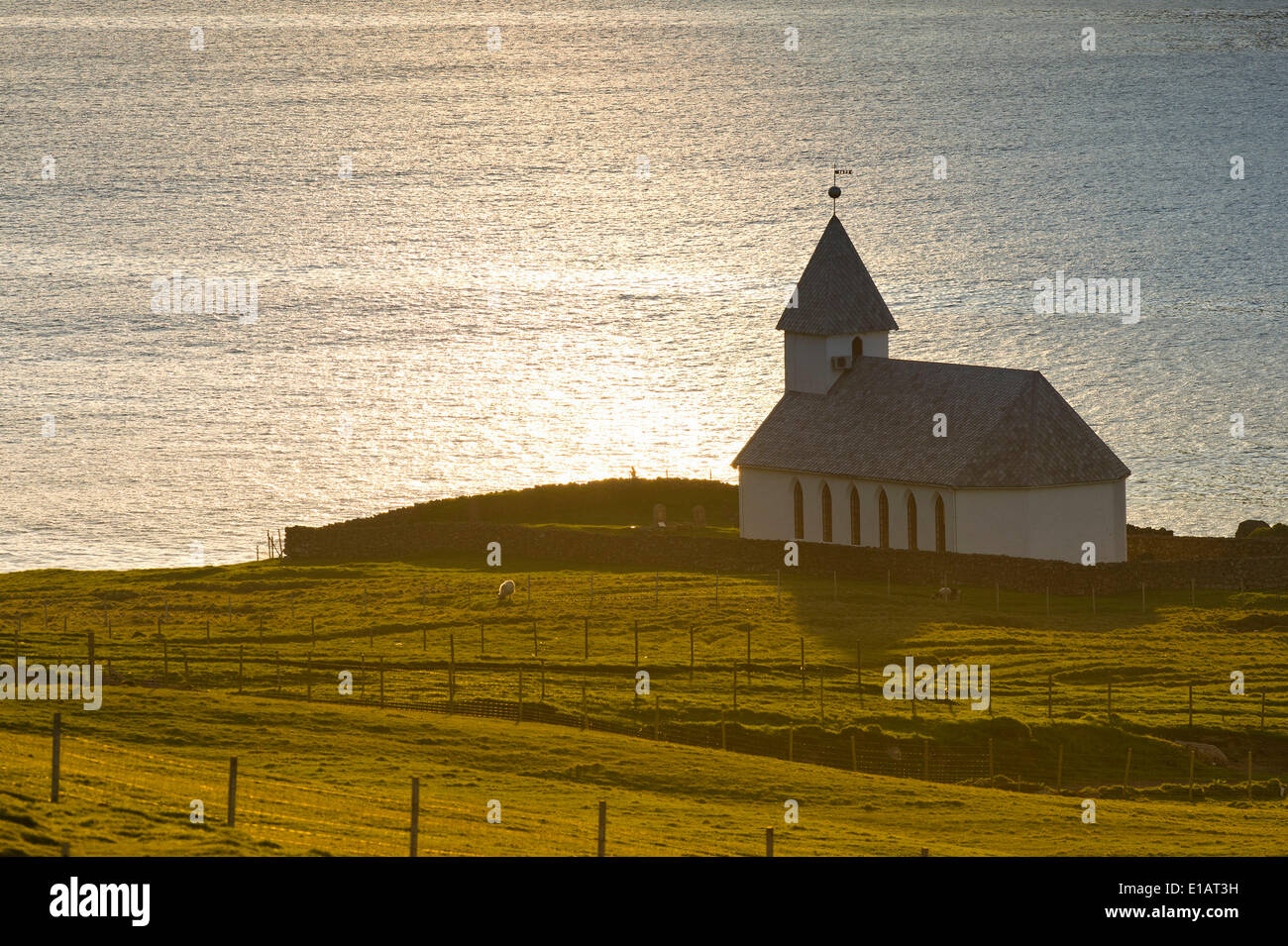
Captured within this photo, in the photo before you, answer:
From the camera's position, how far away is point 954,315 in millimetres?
192125

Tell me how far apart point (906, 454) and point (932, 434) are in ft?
4.71

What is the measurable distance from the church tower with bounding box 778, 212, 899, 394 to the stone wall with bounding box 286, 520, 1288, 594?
892cm

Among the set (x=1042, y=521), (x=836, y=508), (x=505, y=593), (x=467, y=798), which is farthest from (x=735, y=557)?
(x=467, y=798)

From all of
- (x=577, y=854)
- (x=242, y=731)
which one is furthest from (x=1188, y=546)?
(x=577, y=854)

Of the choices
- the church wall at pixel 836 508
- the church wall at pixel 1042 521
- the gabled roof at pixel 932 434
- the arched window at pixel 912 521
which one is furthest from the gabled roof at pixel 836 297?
the church wall at pixel 1042 521

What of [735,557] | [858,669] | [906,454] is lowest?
[858,669]

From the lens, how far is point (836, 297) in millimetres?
97000

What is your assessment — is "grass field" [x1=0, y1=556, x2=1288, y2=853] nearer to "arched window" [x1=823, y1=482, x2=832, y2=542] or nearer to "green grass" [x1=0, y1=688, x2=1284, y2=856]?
"green grass" [x1=0, y1=688, x2=1284, y2=856]

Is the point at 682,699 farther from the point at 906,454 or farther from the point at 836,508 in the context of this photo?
the point at 836,508

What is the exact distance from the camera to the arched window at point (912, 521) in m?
88.1

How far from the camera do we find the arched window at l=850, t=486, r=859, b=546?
3570 inches
